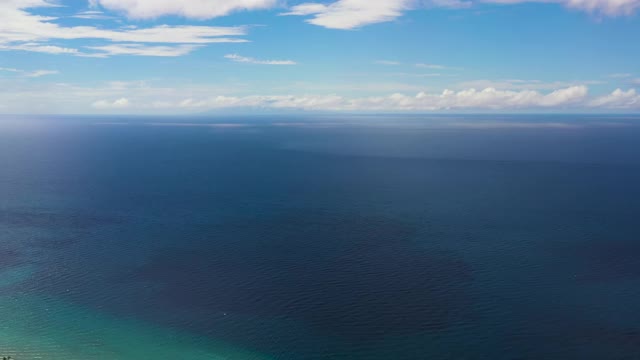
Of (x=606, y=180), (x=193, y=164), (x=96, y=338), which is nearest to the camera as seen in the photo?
(x=96, y=338)

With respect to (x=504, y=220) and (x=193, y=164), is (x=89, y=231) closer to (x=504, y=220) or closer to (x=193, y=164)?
(x=504, y=220)

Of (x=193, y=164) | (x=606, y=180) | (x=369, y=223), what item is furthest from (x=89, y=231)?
(x=606, y=180)

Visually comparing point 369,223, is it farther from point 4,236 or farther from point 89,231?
point 4,236

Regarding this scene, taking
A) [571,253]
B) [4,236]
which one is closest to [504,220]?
[571,253]

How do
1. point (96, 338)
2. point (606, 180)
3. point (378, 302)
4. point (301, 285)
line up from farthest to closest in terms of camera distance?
1. point (606, 180)
2. point (301, 285)
3. point (378, 302)
4. point (96, 338)

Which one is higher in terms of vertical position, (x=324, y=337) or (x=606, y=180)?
(x=606, y=180)

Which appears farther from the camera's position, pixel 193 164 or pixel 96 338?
pixel 193 164
